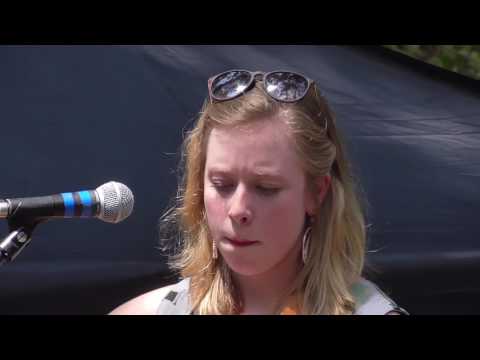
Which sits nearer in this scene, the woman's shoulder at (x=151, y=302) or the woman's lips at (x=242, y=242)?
the woman's lips at (x=242, y=242)

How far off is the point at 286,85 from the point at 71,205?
538 millimetres

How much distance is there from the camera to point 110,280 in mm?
2342

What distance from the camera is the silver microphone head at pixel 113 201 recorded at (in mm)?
1693

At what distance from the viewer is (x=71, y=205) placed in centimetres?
166

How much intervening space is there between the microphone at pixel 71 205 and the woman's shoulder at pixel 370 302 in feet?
1.74

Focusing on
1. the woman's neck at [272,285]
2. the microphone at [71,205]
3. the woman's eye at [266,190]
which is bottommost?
the woman's neck at [272,285]

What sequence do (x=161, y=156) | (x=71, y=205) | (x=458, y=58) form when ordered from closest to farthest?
1. (x=71, y=205)
2. (x=161, y=156)
3. (x=458, y=58)

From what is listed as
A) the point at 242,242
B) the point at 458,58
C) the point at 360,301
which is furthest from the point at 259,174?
the point at 458,58

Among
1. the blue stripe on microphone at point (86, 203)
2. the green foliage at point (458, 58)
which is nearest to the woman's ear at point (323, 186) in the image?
the blue stripe on microphone at point (86, 203)

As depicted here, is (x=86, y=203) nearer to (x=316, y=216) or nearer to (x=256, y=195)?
(x=256, y=195)

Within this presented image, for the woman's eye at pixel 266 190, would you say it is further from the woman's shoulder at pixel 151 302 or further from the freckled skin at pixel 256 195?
the woman's shoulder at pixel 151 302

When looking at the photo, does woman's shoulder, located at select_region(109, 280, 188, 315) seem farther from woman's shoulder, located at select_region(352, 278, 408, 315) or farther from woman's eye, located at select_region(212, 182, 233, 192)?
woman's shoulder, located at select_region(352, 278, 408, 315)

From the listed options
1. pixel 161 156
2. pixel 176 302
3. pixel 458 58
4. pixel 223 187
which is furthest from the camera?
pixel 458 58
